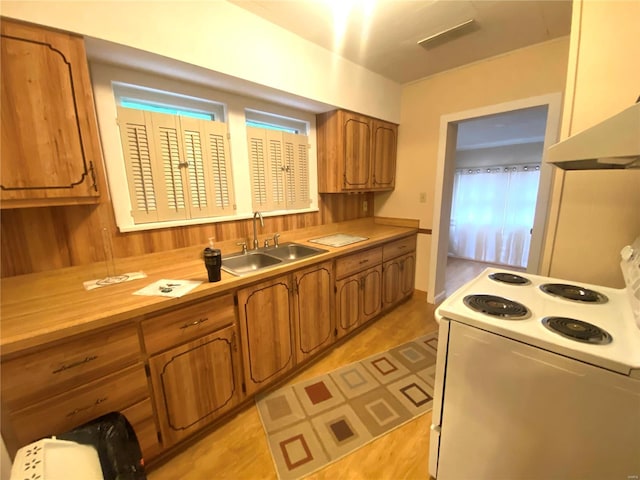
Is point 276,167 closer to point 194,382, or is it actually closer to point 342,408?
point 194,382

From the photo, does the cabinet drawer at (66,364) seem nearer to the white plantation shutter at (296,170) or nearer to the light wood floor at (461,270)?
the white plantation shutter at (296,170)

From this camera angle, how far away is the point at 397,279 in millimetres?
2822

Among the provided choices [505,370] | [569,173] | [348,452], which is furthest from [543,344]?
[348,452]

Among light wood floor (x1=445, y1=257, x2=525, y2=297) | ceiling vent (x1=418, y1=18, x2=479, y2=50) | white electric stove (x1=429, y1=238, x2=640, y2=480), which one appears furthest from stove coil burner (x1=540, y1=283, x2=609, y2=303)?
light wood floor (x1=445, y1=257, x2=525, y2=297)

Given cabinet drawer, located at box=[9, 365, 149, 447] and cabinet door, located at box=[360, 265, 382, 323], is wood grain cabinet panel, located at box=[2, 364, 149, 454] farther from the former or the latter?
cabinet door, located at box=[360, 265, 382, 323]

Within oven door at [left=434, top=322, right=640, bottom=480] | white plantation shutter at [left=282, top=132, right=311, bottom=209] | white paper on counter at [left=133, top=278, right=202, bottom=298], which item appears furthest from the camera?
white plantation shutter at [left=282, top=132, right=311, bottom=209]

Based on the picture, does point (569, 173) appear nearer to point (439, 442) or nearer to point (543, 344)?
point (543, 344)

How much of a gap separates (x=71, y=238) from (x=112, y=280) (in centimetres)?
33

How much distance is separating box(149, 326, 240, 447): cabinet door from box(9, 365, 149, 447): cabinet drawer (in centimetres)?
9

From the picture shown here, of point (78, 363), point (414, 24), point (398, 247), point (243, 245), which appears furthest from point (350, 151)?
point (78, 363)

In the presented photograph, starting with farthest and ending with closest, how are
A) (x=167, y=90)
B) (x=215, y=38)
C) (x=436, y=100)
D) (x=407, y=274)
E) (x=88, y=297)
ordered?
(x=407, y=274) → (x=436, y=100) → (x=167, y=90) → (x=215, y=38) → (x=88, y=297)

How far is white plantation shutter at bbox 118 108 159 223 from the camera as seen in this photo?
4.95ft

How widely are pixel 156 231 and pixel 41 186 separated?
23.5 inches

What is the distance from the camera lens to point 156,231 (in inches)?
65.3
